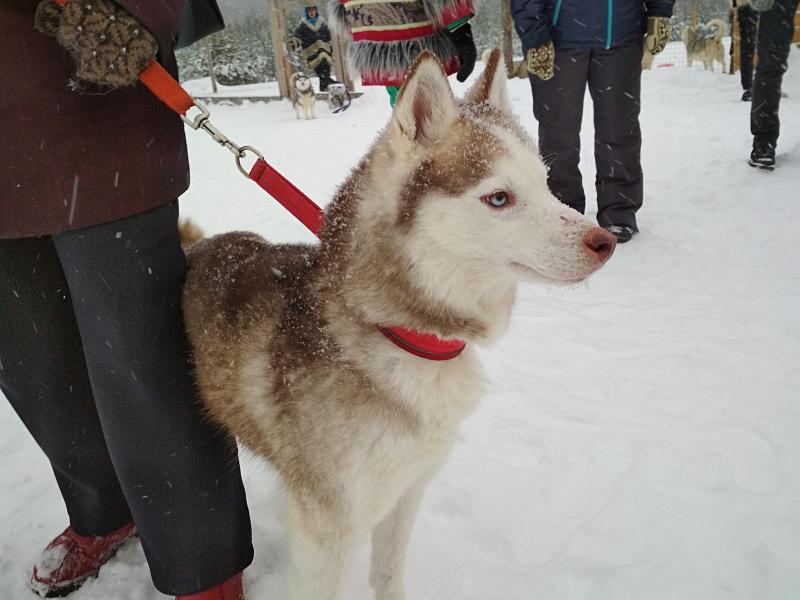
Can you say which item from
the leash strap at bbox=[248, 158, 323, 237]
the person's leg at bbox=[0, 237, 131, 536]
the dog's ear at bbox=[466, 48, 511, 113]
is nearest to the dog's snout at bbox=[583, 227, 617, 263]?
the dog's ear at bbox=[466, 48, 511, 113]

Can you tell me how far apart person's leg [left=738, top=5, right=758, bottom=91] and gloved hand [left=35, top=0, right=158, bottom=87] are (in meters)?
9.89

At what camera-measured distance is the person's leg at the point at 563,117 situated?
156 inches

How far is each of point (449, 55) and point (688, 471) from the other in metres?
2.54

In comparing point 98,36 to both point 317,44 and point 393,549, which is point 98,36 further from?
point 317,44

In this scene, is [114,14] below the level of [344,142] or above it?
above

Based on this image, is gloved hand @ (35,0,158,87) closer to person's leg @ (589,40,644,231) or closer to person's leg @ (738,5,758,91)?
person's leg @ (589,40,644,231)

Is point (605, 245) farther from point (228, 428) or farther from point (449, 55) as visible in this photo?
point (449, 55)

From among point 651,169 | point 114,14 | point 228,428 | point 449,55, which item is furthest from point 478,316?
point 651,169

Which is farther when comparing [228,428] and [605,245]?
[228,428]

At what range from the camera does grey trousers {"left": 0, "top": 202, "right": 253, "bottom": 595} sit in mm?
1345

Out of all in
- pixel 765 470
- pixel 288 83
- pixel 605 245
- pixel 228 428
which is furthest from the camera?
pixel 288 83

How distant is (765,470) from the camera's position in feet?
6.67

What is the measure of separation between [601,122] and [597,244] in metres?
3.25

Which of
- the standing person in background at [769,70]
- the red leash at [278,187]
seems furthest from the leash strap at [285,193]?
the standing person in background at [769,70]
